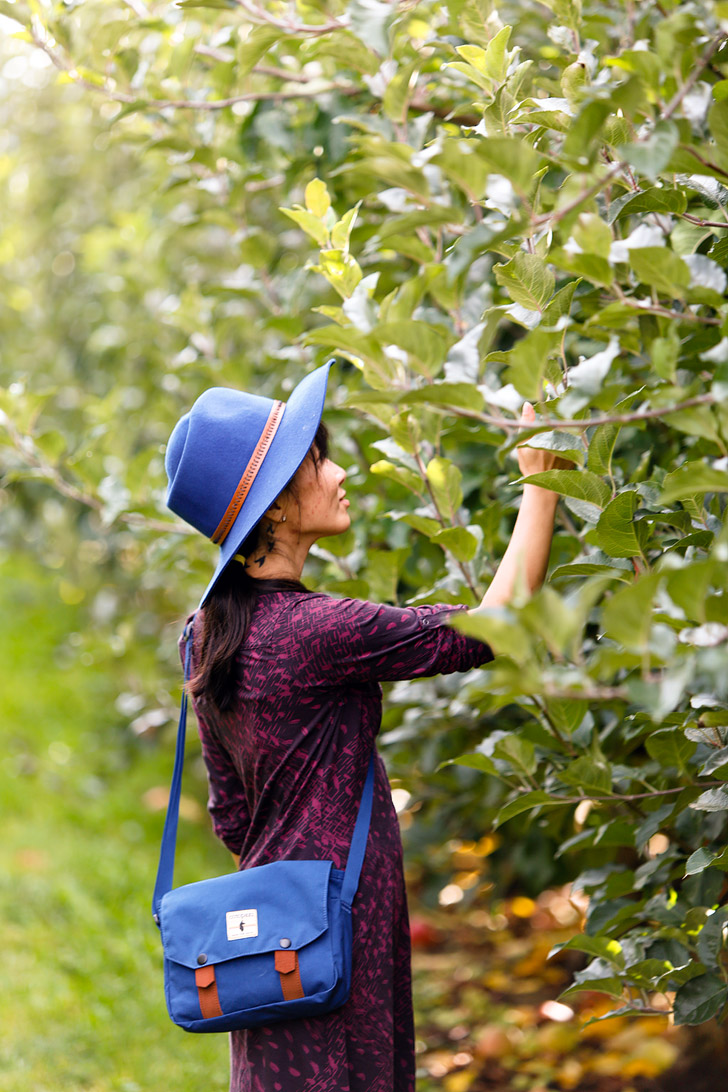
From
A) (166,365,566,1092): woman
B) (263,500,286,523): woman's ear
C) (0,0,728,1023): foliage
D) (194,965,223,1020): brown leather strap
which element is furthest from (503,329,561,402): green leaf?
(194,965,223,1020): brown leather strap

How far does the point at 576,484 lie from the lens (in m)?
1.31

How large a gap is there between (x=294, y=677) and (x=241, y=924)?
15.0 inches

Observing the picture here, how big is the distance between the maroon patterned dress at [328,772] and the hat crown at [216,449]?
18cm

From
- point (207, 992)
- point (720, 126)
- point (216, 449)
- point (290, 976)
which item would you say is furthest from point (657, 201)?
point (207, 992)

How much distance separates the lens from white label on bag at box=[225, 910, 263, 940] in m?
1.51

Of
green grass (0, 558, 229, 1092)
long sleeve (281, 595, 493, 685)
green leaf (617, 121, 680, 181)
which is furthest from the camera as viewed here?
green grass (0, 558, 229, 1092)

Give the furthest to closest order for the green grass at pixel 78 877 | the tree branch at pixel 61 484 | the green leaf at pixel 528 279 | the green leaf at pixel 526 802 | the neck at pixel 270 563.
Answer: the green grass at pixel 78 877
the tree branch at pixel 61 484
the neck at pixel 270 563
the green leaf at pixel 526 802
the green leaf at pixel 528 279

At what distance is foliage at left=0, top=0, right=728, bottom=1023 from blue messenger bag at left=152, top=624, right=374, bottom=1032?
0.28 m

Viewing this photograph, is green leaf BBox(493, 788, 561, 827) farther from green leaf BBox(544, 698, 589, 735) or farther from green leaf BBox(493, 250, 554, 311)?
green leaf BBox(493, 250, 554, 311)

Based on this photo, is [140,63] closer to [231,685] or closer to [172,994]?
[231,685]

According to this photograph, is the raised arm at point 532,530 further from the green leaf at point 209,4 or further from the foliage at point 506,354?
the green leaf at point 209,4

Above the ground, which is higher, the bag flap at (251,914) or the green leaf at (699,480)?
the green leaf at (699,480)

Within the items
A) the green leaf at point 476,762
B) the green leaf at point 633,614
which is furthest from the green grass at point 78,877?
the green leaf at point 633,614

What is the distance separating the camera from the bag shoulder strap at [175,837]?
1.53 meters
